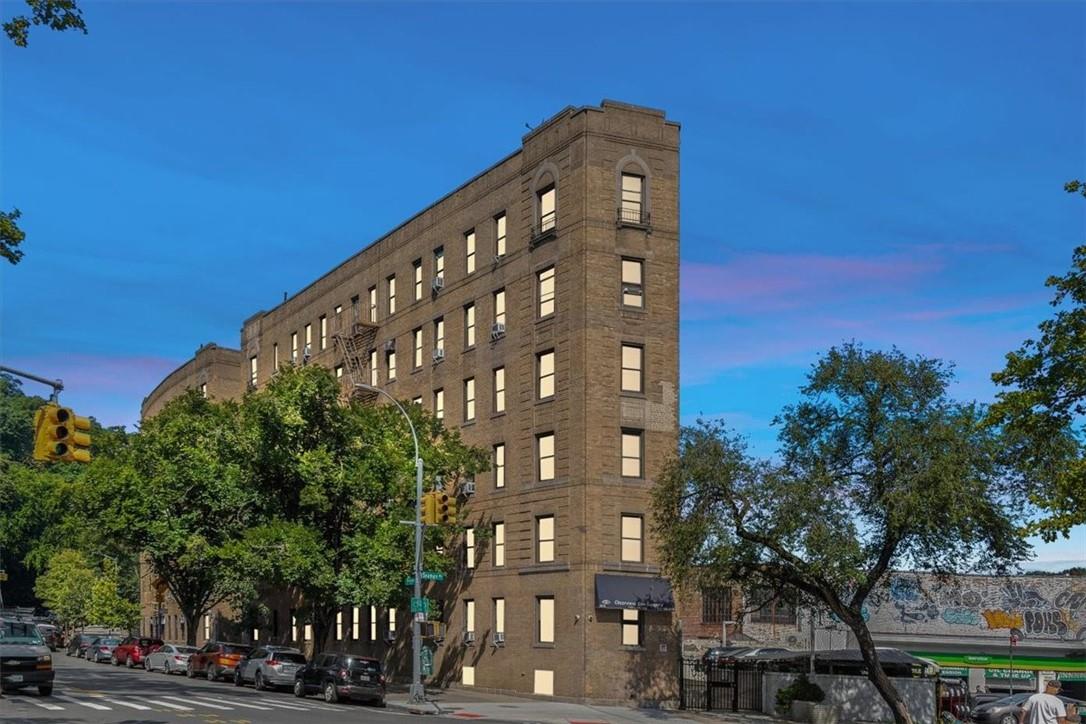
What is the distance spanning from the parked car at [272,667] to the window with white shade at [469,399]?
12897 millimetres

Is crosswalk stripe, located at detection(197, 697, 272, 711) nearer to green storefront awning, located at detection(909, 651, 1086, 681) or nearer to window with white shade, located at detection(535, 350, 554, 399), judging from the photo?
window with white shade, located at detection(535, 350, 554, 399)

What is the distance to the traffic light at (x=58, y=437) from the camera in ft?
67.5

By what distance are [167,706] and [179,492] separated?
2585 cm

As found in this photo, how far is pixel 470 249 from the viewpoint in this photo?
5725 centimetres

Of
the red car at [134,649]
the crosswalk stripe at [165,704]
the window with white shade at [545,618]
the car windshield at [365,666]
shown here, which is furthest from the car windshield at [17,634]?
the red car at [134,649]

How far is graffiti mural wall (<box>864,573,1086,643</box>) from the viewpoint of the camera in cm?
6750

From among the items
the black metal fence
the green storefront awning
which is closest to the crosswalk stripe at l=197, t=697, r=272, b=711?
the black metal fence

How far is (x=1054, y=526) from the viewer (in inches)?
1067

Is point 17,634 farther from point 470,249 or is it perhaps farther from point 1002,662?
point 1002,662

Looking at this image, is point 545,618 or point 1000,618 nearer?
point 545,618

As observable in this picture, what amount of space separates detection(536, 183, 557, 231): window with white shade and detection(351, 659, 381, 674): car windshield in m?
18.4

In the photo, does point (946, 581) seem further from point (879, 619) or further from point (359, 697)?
point (879, 619)

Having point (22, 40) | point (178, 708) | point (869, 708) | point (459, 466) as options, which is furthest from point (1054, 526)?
point (459, 466)

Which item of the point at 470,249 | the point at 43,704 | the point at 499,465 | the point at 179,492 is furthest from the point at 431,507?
the point at 179,492
